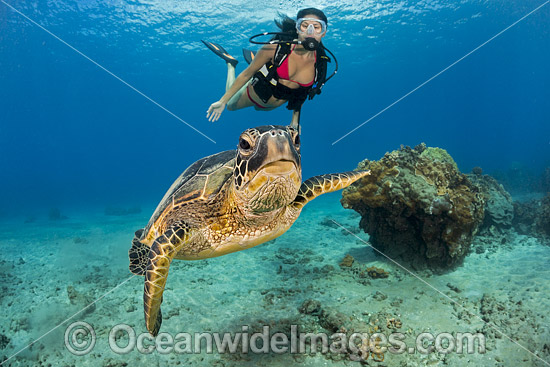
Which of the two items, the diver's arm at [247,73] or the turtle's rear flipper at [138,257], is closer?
the turtle's rear flipper at [138,257]

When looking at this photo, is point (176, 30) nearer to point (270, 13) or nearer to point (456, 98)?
point (270, 13)

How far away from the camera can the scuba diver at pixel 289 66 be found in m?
4.77

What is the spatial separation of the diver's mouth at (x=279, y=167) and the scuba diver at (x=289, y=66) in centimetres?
326

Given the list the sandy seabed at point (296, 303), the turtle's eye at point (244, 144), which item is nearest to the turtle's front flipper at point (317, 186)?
the turtle's eye at point (244, 144)

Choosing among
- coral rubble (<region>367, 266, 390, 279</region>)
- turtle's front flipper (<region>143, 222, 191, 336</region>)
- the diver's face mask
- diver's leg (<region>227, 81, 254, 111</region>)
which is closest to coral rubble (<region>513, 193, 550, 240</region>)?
coral rubble (<region>367, 266, 390, 279</region>)

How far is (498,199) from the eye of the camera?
294 inches

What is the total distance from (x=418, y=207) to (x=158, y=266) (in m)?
4.74

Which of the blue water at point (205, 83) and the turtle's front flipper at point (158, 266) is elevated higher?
the blue water at point (205, 83)

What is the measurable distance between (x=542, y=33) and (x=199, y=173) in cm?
5683

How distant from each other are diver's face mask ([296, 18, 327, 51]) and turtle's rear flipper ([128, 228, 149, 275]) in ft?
15.0

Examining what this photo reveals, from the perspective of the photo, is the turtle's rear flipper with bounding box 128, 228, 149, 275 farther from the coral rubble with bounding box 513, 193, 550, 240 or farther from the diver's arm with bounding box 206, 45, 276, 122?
the coral rubble with bounding box 513, 193, 550, 240

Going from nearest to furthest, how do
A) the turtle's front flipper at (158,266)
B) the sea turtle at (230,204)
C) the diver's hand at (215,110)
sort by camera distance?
the sea turtle at (230,204), the turtle's front flipper at (158,266), the diver's hand at (215,110)

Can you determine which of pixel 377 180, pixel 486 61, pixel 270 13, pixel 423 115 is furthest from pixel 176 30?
pixel 423 115

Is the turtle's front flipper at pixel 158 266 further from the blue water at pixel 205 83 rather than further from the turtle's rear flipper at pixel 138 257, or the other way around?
the blue water at pixel 205 83
